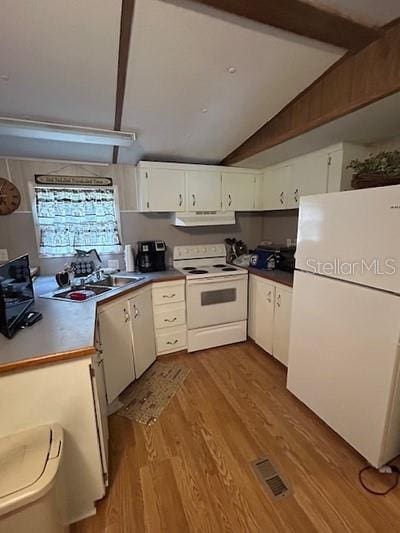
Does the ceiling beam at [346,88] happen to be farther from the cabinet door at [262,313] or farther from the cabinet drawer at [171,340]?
the cabinet drawer at [171,340]

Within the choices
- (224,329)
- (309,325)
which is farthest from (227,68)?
(224,329)

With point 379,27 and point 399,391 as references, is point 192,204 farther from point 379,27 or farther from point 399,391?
point 399,391

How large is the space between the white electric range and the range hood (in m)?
0.54

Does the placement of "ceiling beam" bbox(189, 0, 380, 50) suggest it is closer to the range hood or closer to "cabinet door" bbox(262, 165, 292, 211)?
"cabinet door" bbox(262, 165, 292, 211)

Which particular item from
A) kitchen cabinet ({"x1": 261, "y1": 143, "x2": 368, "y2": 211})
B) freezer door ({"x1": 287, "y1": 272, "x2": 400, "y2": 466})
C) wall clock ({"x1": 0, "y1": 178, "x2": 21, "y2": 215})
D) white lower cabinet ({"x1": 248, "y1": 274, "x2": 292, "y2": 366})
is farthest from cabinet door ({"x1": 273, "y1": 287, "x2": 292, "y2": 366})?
wall clock ({"x1": 0, "y1": 178, "x2": 21, "y2": 215})

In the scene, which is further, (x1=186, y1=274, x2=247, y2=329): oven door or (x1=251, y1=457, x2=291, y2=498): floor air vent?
(x1=186, y1=274, x2=247, y2=329): oven door

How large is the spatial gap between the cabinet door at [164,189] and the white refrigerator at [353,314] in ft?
4.73

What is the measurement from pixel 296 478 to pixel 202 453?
1.87ft

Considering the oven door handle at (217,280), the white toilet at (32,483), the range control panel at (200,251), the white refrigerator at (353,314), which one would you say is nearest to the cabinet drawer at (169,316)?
the oven door handle at (217,280)

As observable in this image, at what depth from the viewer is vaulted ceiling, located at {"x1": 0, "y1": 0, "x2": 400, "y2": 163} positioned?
1179mm

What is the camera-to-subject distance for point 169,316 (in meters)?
2.61

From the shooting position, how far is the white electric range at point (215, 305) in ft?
8.69

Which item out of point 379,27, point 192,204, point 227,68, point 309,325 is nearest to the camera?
point 379,27

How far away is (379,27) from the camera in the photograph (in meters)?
1.31
